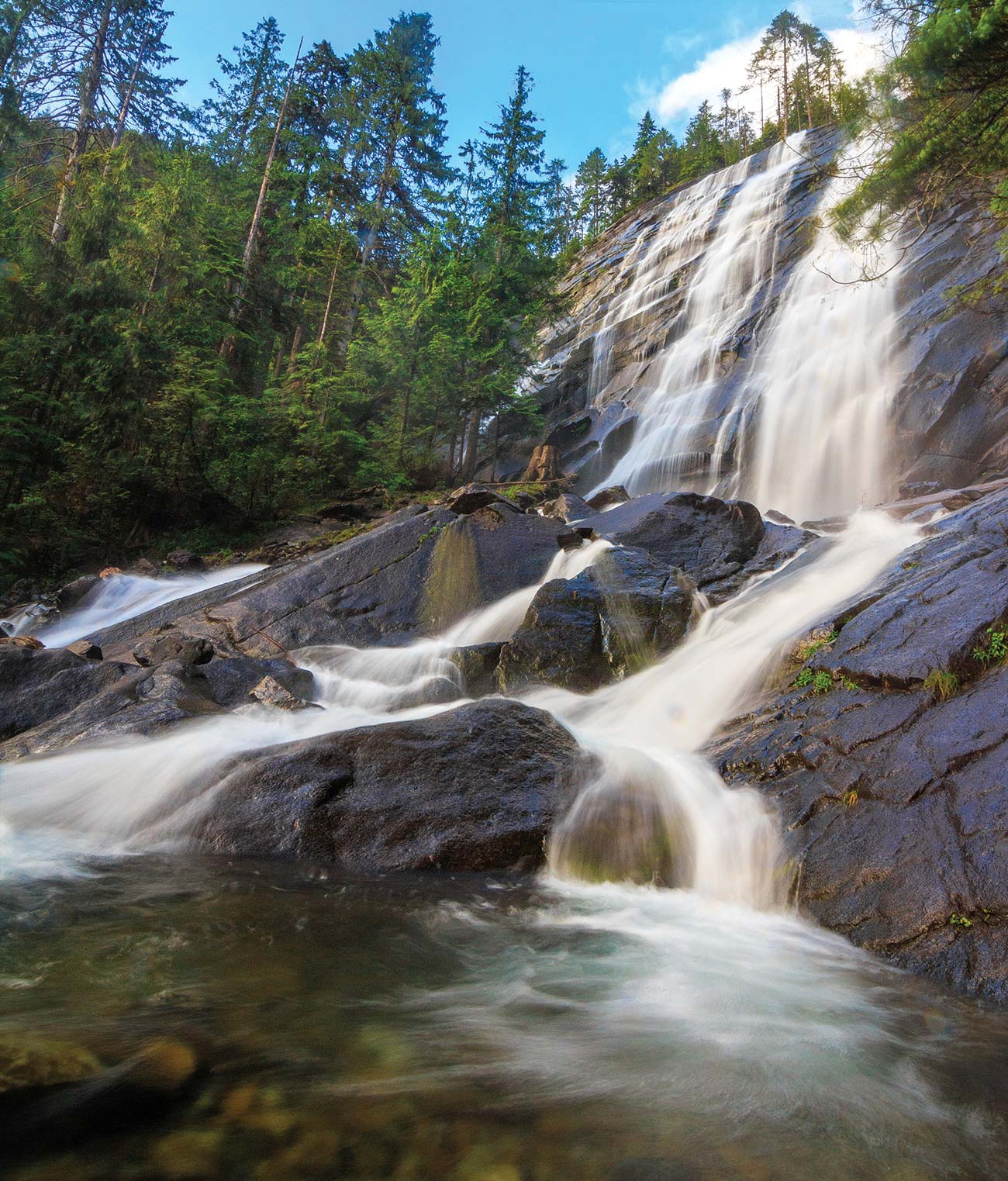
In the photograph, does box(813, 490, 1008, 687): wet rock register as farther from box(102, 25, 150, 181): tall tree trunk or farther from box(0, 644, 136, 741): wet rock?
box(102, 25, 150, 181): tall tree trunk

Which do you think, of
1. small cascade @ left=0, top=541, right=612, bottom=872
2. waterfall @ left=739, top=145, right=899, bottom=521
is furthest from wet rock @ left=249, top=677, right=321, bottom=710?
waterfall @ left=739, top=145, right=899, bottom=521

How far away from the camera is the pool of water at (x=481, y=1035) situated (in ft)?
5.46

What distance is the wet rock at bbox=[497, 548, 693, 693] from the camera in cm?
791

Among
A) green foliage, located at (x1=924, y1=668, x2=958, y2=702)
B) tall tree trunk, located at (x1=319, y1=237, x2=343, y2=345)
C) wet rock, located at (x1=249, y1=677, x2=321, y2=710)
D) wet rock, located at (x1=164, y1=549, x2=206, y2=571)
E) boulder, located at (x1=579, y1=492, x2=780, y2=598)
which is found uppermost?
tall tree trunk, located at (x1=319, y1=237, x2=343, y2=345)

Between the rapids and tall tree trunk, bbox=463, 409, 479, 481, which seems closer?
the rapids

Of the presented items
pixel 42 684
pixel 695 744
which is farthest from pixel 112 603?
pixel 695 744

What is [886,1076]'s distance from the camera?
2422 mm

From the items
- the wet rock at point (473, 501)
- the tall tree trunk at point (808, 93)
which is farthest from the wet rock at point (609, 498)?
the tall tree trunk at point (808, 93)

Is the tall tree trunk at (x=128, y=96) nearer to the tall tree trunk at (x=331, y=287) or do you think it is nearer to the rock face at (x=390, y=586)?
the tall tree trunk at (x=331, y=287)

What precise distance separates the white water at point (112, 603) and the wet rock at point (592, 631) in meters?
6.86

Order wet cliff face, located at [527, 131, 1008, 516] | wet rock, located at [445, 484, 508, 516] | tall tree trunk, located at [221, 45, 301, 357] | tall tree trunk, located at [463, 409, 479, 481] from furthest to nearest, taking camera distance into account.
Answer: tall tree trunk, located at [463, 409, 479, 481] < tall tree trunk, located at [221, 45, 301, 357] < wet cliff face, located at [527, 131, 1008, 516] < wet rock, located at [445, 484, 508, 516]

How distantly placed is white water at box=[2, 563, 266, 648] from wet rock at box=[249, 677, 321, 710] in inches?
205

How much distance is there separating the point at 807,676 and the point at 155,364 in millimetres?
17085

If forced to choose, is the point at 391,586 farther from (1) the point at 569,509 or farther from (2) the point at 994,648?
(2) the point at 994,648
